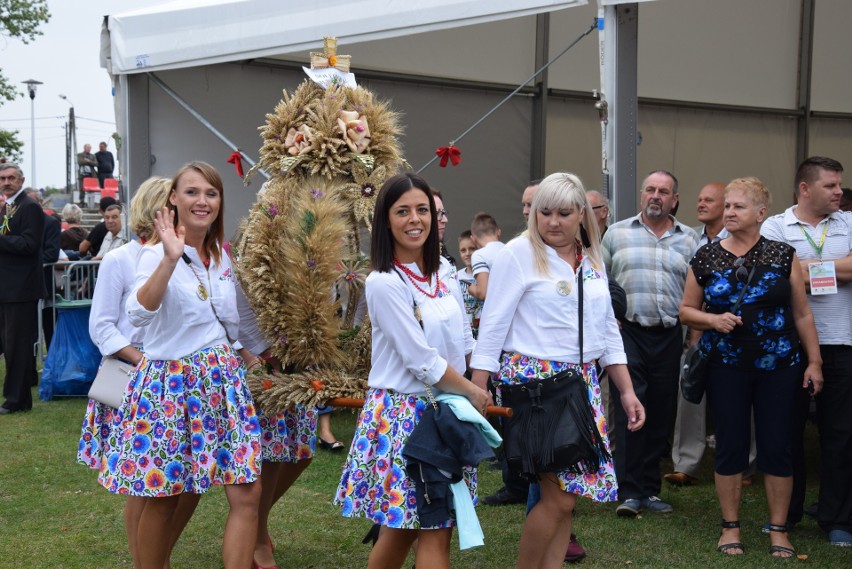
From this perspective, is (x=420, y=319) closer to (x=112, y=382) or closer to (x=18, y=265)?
(x=112, y=382)

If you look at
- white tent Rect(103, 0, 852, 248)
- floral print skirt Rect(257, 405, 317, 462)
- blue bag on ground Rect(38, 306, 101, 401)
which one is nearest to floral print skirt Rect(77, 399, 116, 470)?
floral print skirt Rect(257, 405, 317, 462)

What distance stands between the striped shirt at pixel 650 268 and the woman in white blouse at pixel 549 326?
70.0 inches

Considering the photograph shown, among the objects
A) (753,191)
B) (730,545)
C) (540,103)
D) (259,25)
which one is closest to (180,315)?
(753,191)

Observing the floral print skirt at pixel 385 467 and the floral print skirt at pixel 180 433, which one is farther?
the floral print skirt at pixel 180 433

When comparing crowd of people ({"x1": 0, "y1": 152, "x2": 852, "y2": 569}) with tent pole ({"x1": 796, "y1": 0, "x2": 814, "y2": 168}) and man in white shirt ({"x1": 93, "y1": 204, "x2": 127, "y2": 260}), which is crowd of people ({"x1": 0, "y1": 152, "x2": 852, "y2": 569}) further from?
tent pole ({"x1": 796, "y1": 0, "x2": 814, "y2": 168})

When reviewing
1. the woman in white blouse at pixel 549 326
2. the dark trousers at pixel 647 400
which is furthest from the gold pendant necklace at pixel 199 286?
the dark trousers at pixel 647 400

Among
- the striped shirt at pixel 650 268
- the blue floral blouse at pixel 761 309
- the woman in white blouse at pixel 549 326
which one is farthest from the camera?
the striped shirt at pixel 650 268

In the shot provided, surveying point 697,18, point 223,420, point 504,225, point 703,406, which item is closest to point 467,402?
point 223,420

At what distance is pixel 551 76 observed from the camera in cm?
1056

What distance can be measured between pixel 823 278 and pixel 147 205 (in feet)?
11.2

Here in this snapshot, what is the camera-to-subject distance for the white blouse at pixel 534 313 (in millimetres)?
3826

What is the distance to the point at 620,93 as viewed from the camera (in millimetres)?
5879

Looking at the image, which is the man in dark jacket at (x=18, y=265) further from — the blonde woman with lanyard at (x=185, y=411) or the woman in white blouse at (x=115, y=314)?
the blonde woman with lanyard at (x=185, y=411)

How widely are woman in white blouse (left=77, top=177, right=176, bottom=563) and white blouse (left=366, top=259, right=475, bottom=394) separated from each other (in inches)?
54.3
